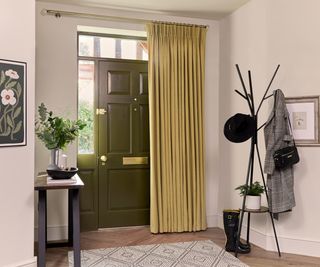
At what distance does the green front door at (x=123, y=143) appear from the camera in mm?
4434

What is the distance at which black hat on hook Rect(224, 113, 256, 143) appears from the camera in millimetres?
3498

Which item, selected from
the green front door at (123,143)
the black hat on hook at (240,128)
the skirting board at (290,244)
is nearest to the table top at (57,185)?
the green front door at (123,143)

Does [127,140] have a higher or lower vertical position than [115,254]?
higher

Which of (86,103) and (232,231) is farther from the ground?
(86,103)

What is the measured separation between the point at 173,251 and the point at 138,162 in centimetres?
133

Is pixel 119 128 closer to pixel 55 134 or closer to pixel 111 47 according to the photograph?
pixel 111 47

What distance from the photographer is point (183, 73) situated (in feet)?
14.5

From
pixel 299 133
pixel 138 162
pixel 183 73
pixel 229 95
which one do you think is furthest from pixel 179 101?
pixel 299 133

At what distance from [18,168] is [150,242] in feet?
5.83

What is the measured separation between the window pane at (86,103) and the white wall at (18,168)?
1308 mm

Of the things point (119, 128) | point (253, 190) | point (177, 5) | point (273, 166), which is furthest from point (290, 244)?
point (177, 5)

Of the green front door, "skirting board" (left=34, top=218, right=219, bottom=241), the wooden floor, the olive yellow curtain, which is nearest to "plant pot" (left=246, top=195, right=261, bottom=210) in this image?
A: the wooden floor

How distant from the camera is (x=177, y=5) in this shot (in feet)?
13.7

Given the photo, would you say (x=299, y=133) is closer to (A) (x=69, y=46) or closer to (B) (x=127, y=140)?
(B) (x=127, y=140)
